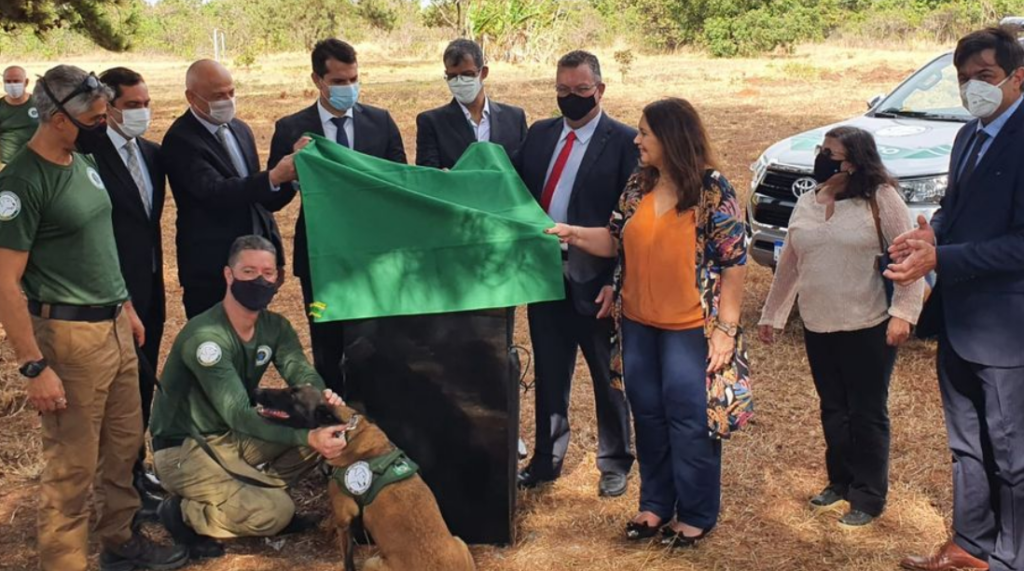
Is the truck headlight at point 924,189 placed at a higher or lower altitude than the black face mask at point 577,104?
lower

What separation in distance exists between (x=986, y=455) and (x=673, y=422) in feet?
4.16

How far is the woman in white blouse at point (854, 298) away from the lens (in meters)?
4.41

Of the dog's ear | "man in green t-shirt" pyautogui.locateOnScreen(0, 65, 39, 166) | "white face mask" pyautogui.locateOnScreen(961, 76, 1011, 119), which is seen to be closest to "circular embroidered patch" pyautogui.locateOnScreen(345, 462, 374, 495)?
the dog's ear

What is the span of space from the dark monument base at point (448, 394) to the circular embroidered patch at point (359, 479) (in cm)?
44

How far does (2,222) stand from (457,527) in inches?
86.7

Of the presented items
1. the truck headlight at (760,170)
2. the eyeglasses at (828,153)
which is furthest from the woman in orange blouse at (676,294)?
the truck headlight at (760,170)

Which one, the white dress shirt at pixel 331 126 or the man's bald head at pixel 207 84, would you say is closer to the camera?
the man's bald head at pixel 207 84

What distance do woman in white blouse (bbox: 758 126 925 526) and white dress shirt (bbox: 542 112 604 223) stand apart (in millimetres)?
1028

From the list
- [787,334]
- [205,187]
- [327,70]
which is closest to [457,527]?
[205,187]

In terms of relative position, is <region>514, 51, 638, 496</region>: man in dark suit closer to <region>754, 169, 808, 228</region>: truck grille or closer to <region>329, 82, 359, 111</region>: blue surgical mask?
<region>329, 82, 359, 111</region>: blue surgical mask

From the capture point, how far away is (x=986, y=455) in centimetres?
413

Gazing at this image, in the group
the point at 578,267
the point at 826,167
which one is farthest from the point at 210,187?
the point at 826,167

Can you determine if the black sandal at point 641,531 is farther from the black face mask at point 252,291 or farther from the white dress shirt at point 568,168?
the black face mask at point 252,291

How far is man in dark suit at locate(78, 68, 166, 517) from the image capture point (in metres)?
4.50
